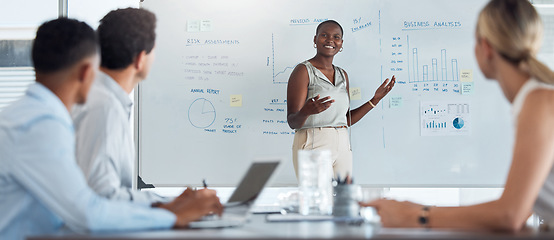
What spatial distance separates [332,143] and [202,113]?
0.99 metres

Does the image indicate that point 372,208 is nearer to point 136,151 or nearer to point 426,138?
point 426,138

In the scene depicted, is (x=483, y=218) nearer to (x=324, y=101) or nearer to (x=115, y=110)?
(x=115, y=110)

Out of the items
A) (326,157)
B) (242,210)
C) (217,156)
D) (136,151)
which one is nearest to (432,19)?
(217,156)

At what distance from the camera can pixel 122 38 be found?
78.4 inches

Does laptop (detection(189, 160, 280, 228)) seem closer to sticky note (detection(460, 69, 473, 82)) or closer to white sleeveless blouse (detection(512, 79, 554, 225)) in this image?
white sleeveless blouse (detection(512, 79, 554, 225))

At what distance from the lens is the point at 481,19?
1508mm

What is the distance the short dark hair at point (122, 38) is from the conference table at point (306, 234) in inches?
32.1

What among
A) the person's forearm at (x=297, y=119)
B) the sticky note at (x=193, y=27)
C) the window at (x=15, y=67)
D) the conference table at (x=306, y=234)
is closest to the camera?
the conference table at (x=306, y=234)

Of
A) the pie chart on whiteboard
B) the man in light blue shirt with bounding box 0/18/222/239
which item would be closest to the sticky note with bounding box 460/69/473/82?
the pie chart on whiteboard

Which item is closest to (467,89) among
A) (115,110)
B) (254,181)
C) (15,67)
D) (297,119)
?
(297,119)

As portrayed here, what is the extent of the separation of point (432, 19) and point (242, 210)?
9.18 feet

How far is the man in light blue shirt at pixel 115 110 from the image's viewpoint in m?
1.68

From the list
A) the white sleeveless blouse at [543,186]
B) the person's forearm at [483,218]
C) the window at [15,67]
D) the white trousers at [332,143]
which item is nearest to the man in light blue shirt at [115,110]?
the person's forearm at [483,218]

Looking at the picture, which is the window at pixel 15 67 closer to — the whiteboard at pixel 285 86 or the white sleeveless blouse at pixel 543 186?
the whiteboard at pixel 285 86
